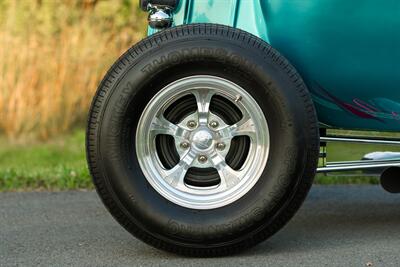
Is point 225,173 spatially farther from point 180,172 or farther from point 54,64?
point 54,64

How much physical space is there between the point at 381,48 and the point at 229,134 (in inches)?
33.8

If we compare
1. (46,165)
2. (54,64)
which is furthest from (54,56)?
(46,165)

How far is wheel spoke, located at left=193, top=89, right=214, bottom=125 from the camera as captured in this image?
4129 mm

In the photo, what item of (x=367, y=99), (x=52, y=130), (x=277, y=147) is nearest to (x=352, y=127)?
(x=367, y=99)

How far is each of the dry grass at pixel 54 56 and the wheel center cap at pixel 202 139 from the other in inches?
119

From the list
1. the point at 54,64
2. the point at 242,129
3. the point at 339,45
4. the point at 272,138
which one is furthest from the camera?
the point at 54,64

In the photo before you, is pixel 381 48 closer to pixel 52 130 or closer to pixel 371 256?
pixel 371 256

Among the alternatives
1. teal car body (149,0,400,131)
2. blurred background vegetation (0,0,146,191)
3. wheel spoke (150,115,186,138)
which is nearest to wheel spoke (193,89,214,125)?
wheel spoke (150,115,186,138)

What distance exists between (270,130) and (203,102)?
35 centimetres

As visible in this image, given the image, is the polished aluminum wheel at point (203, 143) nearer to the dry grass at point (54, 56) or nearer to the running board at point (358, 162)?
the running board at point (358, 162)

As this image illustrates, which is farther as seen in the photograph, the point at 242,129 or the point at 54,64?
the point at 54,64

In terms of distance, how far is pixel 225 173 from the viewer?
415 cm

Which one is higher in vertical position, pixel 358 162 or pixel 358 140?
pixel 358 140

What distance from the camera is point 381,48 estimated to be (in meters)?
4.27
